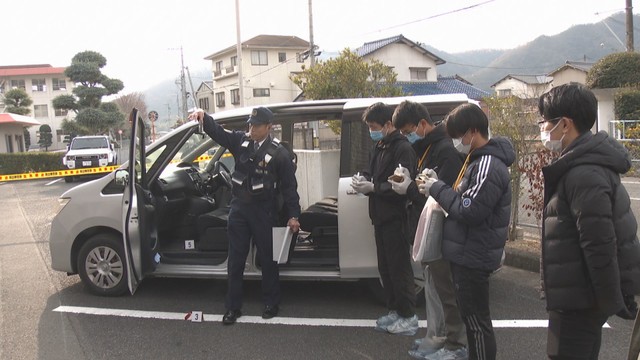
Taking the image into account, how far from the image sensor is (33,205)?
39.7 feet

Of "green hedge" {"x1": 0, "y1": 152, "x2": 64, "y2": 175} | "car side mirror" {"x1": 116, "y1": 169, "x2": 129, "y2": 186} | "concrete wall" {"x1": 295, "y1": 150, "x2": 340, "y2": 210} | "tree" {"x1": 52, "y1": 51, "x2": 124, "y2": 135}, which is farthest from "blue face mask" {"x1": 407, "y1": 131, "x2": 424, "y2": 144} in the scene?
"tree" {"x1": 52, "y1": 51, "x2": 124, "y2": 135}

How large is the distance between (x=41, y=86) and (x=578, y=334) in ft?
217

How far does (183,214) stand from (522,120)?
13.3 ft

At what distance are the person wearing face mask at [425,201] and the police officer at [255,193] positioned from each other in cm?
114

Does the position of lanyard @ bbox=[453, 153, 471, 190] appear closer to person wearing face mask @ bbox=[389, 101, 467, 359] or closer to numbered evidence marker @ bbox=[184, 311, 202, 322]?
person wearing face mask @ bbox=[389, 101, 467, 359]

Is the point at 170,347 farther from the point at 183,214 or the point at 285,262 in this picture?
the point at 183,214

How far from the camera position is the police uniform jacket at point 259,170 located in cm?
412

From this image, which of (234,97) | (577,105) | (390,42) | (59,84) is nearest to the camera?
(577,105)

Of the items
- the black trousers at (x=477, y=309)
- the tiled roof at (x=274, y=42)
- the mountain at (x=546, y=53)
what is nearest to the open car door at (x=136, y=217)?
the black trousers at (x=477, y=309)

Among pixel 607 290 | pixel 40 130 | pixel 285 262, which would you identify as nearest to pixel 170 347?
pixel 285 262

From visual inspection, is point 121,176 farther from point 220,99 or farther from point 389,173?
point 220,99

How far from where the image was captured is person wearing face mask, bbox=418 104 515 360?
2684mm

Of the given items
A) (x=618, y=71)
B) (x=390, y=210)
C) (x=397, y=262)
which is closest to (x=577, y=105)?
(x=390, y=210)

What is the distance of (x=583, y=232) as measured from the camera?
6.67ft
